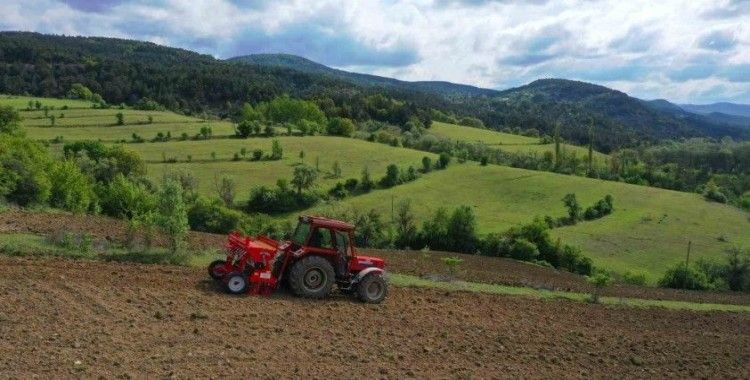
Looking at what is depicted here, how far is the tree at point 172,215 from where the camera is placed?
19.8 m

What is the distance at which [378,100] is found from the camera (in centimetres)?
16038

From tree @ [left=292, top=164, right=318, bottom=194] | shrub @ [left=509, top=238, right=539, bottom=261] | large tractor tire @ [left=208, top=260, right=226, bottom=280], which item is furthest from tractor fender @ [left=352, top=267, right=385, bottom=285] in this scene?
tree @ [left=292, top=164, right=318, bottom=194]

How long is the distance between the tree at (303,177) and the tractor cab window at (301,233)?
4980 centimetres

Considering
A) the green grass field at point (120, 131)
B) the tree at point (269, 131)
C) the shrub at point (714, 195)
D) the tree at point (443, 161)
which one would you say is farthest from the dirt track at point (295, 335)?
the tree at point (269, 131)

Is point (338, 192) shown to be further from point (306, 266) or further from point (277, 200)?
point (306, 266)

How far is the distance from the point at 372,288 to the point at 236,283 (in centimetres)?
346

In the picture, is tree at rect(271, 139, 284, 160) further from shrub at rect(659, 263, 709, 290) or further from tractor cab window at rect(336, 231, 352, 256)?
tractor cab window at rect(336, 231, 352, 256)

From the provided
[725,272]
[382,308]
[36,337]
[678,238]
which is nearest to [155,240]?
[382,308]

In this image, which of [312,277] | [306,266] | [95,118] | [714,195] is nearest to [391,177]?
[714,195]

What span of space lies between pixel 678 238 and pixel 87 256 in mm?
59571

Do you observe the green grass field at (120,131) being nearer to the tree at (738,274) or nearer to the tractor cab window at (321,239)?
the tree at (738,274)

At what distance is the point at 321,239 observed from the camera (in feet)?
54.0

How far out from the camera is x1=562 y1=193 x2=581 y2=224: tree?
67688 millimetres

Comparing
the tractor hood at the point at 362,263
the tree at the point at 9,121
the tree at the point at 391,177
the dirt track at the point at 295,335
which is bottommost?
the dirt track at the point at 295,335
